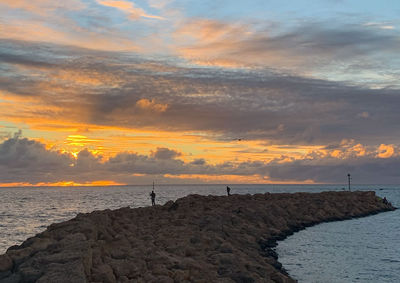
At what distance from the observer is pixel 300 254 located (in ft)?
83.1

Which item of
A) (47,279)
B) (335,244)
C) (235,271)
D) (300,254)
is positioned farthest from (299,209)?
(47,279)

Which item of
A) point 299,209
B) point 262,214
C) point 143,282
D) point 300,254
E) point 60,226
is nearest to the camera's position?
point 143,282

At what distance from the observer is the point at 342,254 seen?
26.1m

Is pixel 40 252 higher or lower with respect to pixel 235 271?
higher

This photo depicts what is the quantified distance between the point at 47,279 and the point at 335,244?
22.8 meters

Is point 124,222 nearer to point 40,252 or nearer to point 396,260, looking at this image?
point 40,252

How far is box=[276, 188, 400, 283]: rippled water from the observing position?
20750 mm

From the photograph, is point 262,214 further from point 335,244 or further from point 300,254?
point 300,254

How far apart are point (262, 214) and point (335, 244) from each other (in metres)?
6.51

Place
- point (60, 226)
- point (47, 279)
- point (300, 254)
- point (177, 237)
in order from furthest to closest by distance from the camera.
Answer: point (300, 254) → point (177, 237) → point (60, 226) → point (47, 279)

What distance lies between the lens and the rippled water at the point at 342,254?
2075 cm

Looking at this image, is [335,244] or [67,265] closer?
[67,265]

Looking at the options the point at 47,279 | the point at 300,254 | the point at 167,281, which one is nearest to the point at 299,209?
the point at 300,254

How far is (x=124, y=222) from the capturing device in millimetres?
23453
